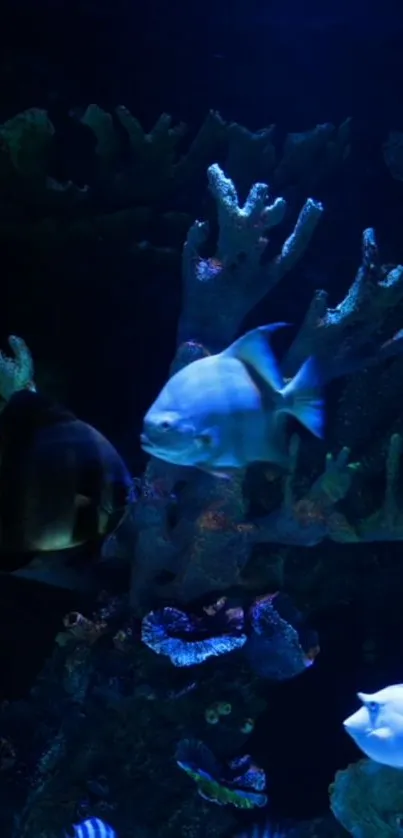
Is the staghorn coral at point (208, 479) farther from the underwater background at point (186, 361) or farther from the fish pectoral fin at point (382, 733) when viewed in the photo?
the fish pectoral fin at point (382, 733)

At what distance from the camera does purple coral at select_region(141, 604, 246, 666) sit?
8.87ft

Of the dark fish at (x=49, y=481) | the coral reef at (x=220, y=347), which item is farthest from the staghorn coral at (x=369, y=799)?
the dark fish at (x=49, y=481)

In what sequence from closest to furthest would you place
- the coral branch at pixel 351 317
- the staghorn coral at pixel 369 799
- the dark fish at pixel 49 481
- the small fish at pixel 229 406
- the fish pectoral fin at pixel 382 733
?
the dark fish at pixel 49 481 → the small fish at pixel 229 406 → the fish pectoral fin at pixel 382 733 → the coral branch at pixel 351 317 → the staghorn coral at pixel 369 799

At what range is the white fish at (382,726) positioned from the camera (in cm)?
262

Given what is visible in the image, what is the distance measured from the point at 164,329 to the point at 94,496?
2399mm

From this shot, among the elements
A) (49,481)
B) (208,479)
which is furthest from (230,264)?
(49,481)

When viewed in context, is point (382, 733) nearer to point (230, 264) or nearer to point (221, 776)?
point (221, 776)

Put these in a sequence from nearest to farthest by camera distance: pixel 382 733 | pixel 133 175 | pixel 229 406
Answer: pixel 229 406
pixel 382 733
pixel 133 175

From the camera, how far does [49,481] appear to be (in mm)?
1312

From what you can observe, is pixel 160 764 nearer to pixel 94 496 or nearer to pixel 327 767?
pixel 327 767

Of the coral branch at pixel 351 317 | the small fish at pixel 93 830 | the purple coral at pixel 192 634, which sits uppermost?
the coral branch at pixel 351 317

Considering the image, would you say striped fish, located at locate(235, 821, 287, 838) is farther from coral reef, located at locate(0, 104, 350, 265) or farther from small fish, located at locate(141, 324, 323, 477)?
coral reef, located at locate(0, 104, 350, 265)

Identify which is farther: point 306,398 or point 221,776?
point 221,776

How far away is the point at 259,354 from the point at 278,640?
4.37ft
